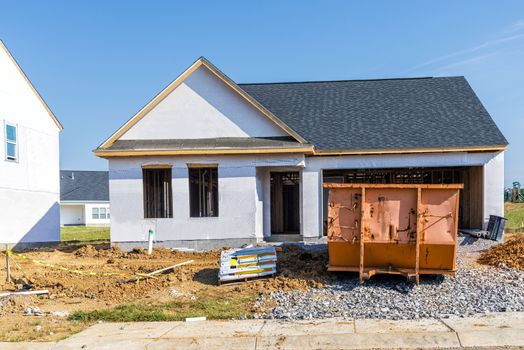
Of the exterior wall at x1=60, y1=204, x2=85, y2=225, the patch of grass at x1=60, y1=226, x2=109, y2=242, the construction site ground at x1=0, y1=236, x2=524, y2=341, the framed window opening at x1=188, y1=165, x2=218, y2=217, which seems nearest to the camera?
the construction site ground at x1=0, y1=236, x2=524, y2=341

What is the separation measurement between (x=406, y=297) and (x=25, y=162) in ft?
58.5

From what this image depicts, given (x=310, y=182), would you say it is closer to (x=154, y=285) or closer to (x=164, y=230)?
(x=164, y=230)

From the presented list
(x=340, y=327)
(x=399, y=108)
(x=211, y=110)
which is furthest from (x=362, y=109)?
(x=340, y=327)

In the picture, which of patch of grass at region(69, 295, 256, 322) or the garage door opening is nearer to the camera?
patch of grass at region(69, 295, 256, 322)

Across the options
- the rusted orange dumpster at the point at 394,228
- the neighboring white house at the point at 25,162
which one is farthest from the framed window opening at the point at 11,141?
the rusted orange dumpster at the point at 394,228

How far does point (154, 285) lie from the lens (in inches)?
452

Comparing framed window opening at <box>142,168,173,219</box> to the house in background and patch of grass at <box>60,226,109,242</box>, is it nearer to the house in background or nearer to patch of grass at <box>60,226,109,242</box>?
patch of grass at <box>60,226,109,242</box>

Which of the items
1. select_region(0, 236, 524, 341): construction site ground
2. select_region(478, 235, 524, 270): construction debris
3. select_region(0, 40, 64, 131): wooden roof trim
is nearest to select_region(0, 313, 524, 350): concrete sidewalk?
select_region(0, 236, 524, 341): construction site ground

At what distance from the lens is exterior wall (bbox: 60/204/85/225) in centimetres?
4878

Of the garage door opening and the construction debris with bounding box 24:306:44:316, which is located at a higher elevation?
the garage door opening

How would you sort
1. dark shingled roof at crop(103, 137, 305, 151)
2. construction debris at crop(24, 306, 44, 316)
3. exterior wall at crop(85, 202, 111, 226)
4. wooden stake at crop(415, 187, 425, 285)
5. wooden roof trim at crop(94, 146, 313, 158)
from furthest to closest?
exterior wall at crop(85, 202, 111, 226)
dark shingled roof at crop(103, 137, 305, 151)
wooden roof trim at crop(94, 146, 313, 158)
wooden stake at crop(415, 187, 425, 285)
construction debris at crop(24, 306, 44, 316)

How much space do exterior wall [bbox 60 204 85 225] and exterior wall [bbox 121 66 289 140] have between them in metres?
34.2

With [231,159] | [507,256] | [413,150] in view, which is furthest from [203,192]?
[507,256]

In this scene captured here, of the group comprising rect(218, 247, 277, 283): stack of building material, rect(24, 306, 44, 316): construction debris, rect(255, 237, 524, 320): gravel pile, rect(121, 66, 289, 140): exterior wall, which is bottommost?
rect(24, 306, 44, 316): construction debris
